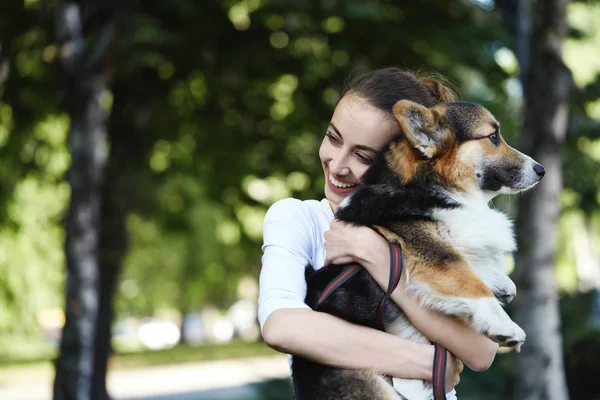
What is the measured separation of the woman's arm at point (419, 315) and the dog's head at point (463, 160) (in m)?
0.37

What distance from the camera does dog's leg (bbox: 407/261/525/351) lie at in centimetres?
275

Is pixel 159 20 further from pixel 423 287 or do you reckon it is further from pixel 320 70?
pixel 423 287

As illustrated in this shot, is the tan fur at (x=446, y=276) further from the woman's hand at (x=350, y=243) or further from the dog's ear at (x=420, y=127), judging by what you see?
the dog's ear at (x=420, y=127)

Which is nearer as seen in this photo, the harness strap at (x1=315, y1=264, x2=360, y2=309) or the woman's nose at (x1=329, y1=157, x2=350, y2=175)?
the harness strap at (x1=315, y1=264, x2=360, y2=309)

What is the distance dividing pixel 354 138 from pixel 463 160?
446 mm

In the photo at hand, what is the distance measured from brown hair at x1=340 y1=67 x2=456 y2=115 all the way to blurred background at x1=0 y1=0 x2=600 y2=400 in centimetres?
341

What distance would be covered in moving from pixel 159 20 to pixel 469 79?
5007 millimetres

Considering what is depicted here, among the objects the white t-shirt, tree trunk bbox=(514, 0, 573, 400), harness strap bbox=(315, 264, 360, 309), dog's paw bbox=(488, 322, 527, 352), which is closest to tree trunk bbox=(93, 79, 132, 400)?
tree trunk bbox=(514, 0, 573, 400)

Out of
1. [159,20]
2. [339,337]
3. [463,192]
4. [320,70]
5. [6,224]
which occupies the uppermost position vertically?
[463,192]

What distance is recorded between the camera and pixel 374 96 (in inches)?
126

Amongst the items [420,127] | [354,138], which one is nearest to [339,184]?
[354,138]

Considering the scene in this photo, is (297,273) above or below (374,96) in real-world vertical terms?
below

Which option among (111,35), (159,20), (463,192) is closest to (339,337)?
(463,192)

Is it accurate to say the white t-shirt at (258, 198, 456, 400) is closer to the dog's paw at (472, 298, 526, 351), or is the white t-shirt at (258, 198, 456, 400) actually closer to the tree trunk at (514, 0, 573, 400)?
the dog's paw at (472, 298, 526, 351)
